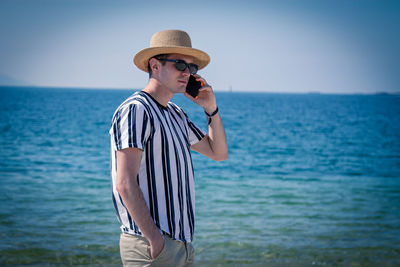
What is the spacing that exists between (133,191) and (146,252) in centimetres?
37

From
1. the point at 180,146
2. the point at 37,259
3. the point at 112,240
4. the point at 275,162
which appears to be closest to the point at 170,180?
the point at 180,146

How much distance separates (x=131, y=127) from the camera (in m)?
2.06

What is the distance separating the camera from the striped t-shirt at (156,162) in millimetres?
2092

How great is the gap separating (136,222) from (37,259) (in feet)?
15.4

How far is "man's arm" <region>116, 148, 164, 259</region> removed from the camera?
6.66 ft

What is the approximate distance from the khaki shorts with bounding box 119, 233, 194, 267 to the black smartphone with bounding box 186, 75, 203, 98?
92 centimetres

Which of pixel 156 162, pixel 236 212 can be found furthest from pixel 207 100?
pixel 236 212

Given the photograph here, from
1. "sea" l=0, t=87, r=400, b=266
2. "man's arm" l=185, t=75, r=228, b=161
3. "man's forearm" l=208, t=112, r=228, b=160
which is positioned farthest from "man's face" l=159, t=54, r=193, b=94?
"sea" l=0, t=87, r=400, b=266

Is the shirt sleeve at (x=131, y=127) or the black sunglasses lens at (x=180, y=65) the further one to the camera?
the black sunglasses lens at (x=180, y=65)

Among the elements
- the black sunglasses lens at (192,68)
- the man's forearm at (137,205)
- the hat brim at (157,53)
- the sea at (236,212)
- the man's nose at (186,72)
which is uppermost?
the hat brim at (157,53)

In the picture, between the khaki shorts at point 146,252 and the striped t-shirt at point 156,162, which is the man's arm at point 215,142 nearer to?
the striped t-shirt at point 156,162

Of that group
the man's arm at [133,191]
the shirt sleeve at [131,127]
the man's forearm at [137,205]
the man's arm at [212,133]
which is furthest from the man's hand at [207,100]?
the man's forearm at [137,205]

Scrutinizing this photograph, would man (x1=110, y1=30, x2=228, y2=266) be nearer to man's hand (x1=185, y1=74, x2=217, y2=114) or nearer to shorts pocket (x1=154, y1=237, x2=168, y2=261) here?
shorts pocket (x1=154, y1=237, x2=168, y2=261)

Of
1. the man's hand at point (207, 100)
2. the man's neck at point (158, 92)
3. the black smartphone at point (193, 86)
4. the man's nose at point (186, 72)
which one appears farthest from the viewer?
the man's hand at point (207, 100)
